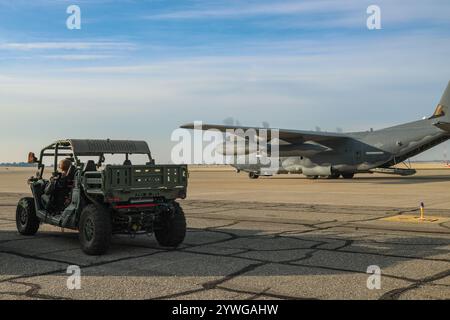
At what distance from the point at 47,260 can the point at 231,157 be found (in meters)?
33.8

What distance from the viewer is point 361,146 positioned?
108 feet

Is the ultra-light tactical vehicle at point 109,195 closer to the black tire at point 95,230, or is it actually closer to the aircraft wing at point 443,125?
the black tire at point 95,230

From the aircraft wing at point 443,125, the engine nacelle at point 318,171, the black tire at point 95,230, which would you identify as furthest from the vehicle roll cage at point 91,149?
the engine nacelle at point 318,171

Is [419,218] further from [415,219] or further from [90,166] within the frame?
[90,166]

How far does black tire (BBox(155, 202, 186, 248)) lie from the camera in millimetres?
8906

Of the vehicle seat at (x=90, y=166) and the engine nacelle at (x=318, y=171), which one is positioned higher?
the vehicle seat at (x=90, y=166)

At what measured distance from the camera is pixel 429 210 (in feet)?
49.8

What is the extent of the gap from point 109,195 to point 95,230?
65cm

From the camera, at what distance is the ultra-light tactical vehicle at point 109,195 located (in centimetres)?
819

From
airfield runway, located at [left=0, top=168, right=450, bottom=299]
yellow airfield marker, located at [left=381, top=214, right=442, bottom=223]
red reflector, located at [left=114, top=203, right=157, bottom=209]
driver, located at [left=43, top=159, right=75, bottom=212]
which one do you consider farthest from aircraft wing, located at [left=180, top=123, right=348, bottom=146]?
red reflector, located at [left=114, top=203, right=157, bottom=209]

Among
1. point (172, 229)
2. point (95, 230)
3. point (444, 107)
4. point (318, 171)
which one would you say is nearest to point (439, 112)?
point (444, 107)

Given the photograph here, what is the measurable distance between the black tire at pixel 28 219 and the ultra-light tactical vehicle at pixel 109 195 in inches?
13.9

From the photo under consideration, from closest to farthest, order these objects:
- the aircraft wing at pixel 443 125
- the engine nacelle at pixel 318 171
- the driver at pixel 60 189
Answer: the driver at pixel 60 189
the aircraft wing at pixel 443 125
the engine nacelle at pixel 318 171
